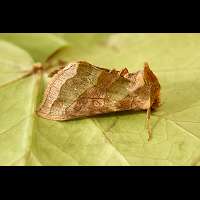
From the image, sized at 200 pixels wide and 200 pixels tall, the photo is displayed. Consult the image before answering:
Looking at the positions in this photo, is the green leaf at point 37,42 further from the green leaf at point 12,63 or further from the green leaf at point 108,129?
the green leaf at point 108,129

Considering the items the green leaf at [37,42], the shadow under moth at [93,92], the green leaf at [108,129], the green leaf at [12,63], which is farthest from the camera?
the green leaf at [37,42]

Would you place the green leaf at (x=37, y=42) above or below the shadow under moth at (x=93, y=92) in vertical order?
above

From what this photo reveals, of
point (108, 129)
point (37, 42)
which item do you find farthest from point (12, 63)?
point (108, 129)

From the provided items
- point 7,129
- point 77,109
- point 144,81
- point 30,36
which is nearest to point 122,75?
point 144,81

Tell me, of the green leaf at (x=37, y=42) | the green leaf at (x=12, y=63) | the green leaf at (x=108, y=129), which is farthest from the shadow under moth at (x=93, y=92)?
the green leaf at (x=37, y=42)

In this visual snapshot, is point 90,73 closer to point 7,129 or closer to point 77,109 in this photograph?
point 77,109

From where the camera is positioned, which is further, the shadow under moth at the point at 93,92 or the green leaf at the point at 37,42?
the green leaf at the point at 37,42
